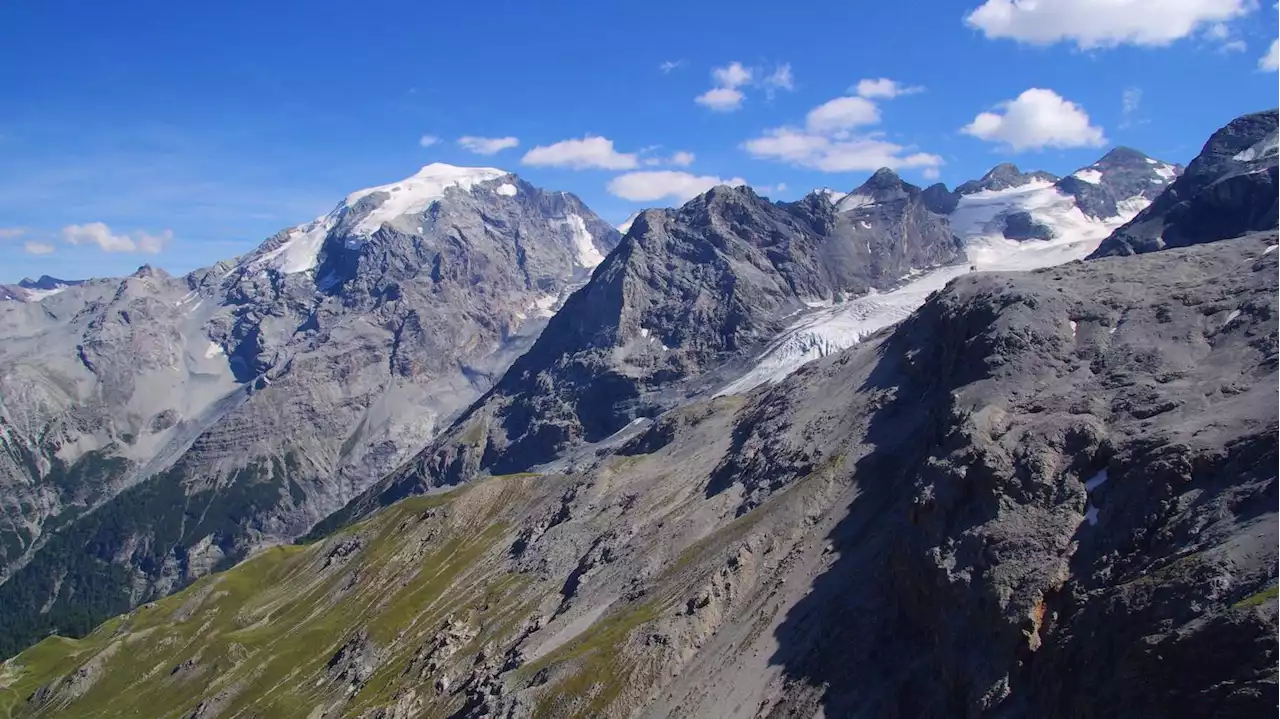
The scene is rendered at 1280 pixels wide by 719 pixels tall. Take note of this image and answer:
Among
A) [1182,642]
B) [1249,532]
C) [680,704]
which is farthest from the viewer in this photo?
[680,704]

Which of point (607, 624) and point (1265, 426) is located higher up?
point (1265, 426)

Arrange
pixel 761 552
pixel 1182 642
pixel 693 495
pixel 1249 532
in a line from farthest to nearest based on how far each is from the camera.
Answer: pixel 693 495
pixel 761 552
pixel 1249 532
pixel 1182 642

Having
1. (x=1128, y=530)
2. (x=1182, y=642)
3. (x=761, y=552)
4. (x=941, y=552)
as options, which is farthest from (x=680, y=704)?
(x=1182, y=642)

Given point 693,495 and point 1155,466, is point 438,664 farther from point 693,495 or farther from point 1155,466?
point 1155,466

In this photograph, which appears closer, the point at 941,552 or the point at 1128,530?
the point at 1128,530

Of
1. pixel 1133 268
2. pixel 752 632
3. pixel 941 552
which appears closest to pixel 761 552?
pixel 752 632

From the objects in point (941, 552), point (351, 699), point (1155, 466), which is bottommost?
point (351, 699)
